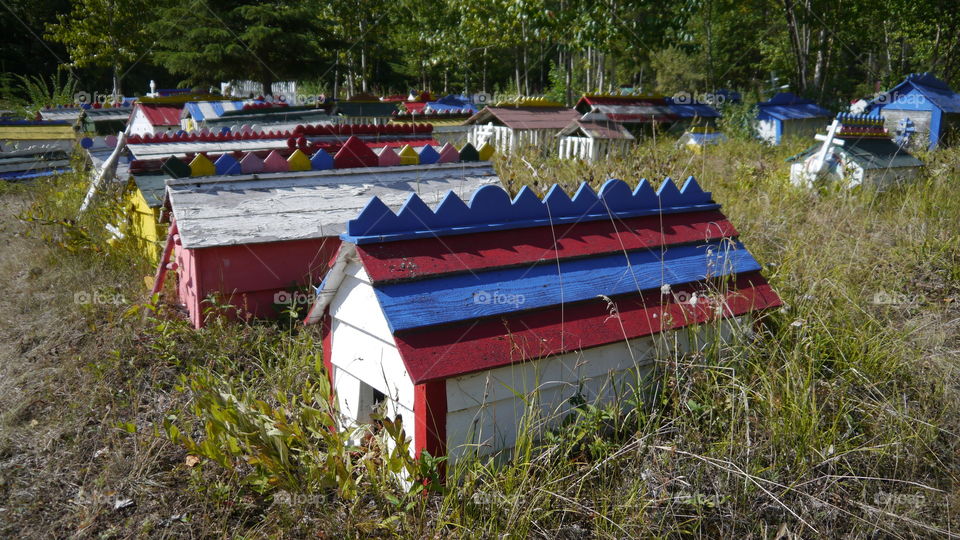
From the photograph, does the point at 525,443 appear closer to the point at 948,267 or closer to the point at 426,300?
the point at 426,300

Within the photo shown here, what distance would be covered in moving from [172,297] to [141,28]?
75.1 ft

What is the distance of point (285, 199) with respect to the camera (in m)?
3.94

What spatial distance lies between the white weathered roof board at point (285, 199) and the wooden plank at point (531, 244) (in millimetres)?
973

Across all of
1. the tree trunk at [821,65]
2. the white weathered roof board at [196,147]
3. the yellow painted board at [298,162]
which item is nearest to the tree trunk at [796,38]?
the tree trunk at [821,65]

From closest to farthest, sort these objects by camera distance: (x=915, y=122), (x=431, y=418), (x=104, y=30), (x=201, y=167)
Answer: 1. (x=431, y=418)
2. (x=201, y=167)
3. (x=915, y=122)
4. (x=104, y=30)

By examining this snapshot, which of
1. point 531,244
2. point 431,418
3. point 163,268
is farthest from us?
point 163,268

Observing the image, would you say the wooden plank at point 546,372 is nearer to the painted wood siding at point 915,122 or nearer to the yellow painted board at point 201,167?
the yellow painted board at point 201,167

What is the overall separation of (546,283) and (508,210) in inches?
14.1

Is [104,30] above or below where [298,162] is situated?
above

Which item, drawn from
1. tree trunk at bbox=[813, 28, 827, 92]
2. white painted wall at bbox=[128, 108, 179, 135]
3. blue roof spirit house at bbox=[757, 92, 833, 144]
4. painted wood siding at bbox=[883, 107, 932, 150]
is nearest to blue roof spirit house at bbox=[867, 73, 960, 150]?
painted wood siding at bbox=[883, 107, 932, 150]

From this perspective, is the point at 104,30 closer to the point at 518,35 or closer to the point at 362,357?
the point at 518,35

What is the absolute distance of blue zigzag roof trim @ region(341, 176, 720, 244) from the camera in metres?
2.39

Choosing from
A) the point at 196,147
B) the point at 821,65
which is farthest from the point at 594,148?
the point at 821,65

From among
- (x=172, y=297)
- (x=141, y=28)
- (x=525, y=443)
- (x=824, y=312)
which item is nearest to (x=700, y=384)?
(x=525, y=443)
